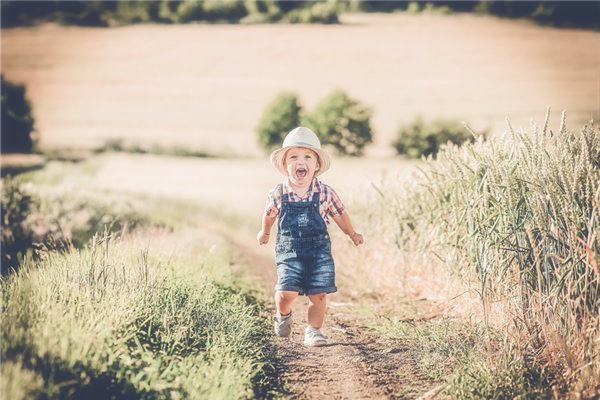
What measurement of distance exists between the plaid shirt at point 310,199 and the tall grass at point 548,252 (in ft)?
3.53

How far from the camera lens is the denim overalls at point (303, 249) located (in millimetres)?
5121

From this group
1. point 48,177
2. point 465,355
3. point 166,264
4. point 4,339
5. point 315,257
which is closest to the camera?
point 4,339

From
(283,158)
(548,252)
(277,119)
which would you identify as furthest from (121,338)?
(277,119)

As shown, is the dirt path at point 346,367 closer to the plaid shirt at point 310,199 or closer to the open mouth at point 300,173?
the plaid shirt at point 310,199

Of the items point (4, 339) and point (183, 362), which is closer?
point (4, 339)

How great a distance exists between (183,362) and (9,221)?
8.88 meters

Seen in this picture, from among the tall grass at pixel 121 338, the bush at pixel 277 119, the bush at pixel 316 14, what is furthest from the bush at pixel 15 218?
the bush at pixel 277 119

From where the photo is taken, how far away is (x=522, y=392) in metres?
3.88

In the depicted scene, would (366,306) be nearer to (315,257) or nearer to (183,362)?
(315,257)

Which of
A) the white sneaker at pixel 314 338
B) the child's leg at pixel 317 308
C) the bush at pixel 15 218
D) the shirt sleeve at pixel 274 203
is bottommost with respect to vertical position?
the bush at pixel 15 218

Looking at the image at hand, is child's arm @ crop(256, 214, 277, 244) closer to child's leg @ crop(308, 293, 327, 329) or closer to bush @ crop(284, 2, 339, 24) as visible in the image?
child's leg @ crop(308, 293, 327, 329)

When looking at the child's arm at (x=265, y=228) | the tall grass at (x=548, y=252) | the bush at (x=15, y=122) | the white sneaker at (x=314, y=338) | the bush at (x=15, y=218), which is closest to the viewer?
the tall grass at (x=548, y=252)

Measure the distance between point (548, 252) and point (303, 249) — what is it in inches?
71.6

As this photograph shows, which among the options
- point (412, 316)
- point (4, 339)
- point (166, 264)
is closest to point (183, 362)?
point (4, 339)
